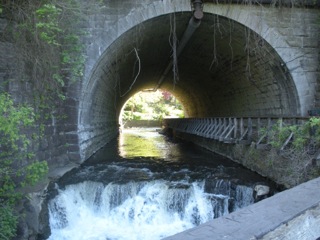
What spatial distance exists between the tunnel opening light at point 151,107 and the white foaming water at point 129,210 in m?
35.3

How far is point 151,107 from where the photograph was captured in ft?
156

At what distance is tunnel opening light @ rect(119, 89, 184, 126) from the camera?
1737 inches

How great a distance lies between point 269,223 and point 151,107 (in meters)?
45.5

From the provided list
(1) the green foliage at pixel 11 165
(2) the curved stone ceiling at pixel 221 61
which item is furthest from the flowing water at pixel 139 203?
(2) the curved stone ceiling at pixel 221 61

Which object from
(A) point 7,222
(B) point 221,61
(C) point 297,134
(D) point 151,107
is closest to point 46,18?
(A) point 7,222

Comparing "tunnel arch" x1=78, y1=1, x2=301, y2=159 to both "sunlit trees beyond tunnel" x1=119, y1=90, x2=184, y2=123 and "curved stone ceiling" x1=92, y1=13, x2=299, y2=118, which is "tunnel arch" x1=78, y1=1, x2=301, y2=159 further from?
"sunlit trees beyond tunnel" x1=119, y1=90, x2=184, y2=123

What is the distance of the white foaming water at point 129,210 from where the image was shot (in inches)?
254

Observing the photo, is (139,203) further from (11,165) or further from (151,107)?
(151,107)

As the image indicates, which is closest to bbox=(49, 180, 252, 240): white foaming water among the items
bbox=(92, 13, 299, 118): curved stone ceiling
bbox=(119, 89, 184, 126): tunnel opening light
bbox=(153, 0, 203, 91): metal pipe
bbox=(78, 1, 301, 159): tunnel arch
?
bbox=(78, 1, 301, 159): tunnel arch

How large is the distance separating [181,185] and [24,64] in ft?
14.3

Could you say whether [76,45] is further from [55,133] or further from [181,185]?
[181,185]

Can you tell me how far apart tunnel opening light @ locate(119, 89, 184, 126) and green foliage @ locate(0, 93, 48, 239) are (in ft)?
120

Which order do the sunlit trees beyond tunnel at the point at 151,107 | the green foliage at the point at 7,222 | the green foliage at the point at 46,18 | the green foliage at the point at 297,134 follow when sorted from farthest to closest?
1. the sunlit trees beyond tunnel at the point at 151,107
2. the green foliage at the point at 297,134
3. the green foliage at the point at 46,18
4. the green foliage at the point at 7,222

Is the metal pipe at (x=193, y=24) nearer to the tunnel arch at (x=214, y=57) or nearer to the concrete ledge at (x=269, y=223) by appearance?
the tunnel arch at (x=214, y=57)
